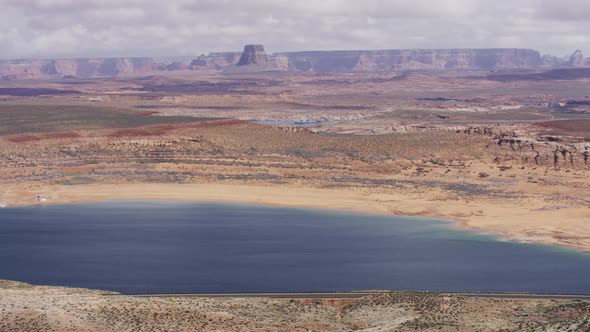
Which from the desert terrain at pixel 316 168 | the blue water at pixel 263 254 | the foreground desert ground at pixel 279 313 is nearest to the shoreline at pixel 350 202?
the desert terrain at pixel 316 168

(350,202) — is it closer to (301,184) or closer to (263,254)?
(301,184)

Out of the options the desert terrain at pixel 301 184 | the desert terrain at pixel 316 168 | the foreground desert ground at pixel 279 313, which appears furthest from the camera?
the desert terrain at pixel 316 168

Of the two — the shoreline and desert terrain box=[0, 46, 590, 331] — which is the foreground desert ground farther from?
the shoreline

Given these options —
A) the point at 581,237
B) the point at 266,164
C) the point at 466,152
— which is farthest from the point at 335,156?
the point at 581,237

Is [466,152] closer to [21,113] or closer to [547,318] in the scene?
[547,318]

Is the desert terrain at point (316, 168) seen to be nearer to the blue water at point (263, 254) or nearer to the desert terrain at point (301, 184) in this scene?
the desert terrain at point (301, 184)

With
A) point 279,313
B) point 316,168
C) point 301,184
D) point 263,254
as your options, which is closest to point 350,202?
point 301,184
